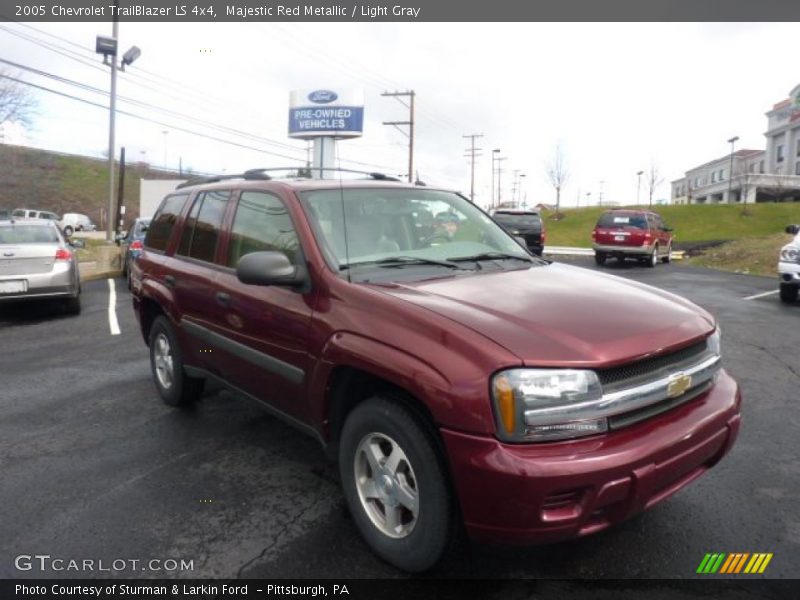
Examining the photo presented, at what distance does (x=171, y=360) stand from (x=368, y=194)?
228 cm

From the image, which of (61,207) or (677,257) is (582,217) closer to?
(677,257)

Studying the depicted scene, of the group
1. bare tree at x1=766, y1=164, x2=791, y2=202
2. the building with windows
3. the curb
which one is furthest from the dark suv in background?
bare tree at x1=766, y1=164, x2=791, y2=202

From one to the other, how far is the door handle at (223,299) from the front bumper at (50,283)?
274 inches

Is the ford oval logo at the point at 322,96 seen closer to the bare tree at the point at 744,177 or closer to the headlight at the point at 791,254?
the headlight at the point at 791,254

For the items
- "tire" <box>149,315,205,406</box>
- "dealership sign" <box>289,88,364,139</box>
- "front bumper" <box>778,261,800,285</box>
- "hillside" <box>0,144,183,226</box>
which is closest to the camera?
"tire" <box>149,315,205,406</box>

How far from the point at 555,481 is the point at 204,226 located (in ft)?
10.6

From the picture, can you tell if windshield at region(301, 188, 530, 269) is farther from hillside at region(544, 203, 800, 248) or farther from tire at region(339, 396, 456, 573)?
hillside at region(544, 203, 800, 248)

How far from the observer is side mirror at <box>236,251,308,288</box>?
9.93ft

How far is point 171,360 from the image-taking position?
15.9 ft

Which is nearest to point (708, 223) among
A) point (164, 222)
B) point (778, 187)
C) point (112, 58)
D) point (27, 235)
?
point (778, 187)

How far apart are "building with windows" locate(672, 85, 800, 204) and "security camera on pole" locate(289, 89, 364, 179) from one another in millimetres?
40315

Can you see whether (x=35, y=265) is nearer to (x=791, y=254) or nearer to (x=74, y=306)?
(x=74, y=306)

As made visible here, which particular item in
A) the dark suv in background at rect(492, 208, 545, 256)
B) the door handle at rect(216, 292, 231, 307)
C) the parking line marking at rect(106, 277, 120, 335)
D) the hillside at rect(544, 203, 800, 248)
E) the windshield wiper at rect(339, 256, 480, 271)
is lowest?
the parking line marking at rect(106, 277, 120, 335)

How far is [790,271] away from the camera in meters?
10.8
